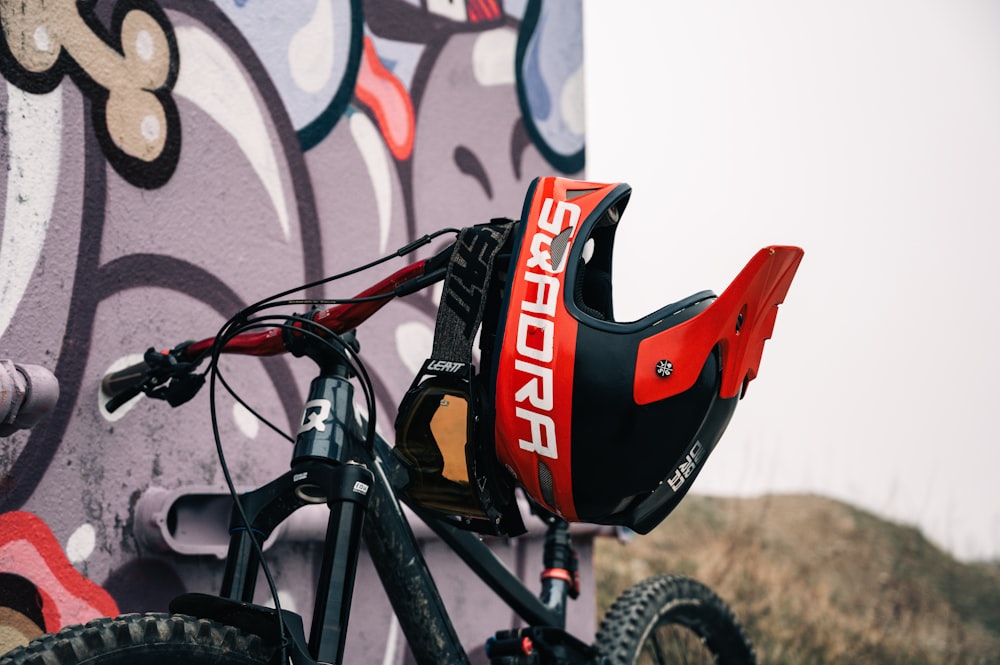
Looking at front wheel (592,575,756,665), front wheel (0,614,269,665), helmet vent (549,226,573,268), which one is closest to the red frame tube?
helmet vent (549,226,573,268)

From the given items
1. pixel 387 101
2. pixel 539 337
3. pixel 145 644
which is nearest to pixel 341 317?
pixel 539 337

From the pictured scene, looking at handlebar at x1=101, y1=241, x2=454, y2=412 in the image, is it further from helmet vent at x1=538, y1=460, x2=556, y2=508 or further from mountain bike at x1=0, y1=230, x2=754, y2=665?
helmet vent at x1=538, y1=460, x2=556, y2=508

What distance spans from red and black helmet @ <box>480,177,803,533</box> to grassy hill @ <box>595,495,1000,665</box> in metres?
3.64

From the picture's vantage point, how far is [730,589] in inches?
204

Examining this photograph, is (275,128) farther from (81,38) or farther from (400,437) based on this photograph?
(400,437)

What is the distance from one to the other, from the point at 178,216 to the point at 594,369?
118cm

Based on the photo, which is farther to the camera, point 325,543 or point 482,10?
point 482,10

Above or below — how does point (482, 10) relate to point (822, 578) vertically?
above

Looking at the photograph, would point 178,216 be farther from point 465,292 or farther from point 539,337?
point 539,337

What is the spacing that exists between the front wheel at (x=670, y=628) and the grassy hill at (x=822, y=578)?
92.5 inches

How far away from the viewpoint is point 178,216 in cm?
197

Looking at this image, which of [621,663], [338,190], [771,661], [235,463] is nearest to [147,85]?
[338,190]

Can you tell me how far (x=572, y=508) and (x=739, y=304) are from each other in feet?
1.22

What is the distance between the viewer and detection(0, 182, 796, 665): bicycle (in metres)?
1.06
